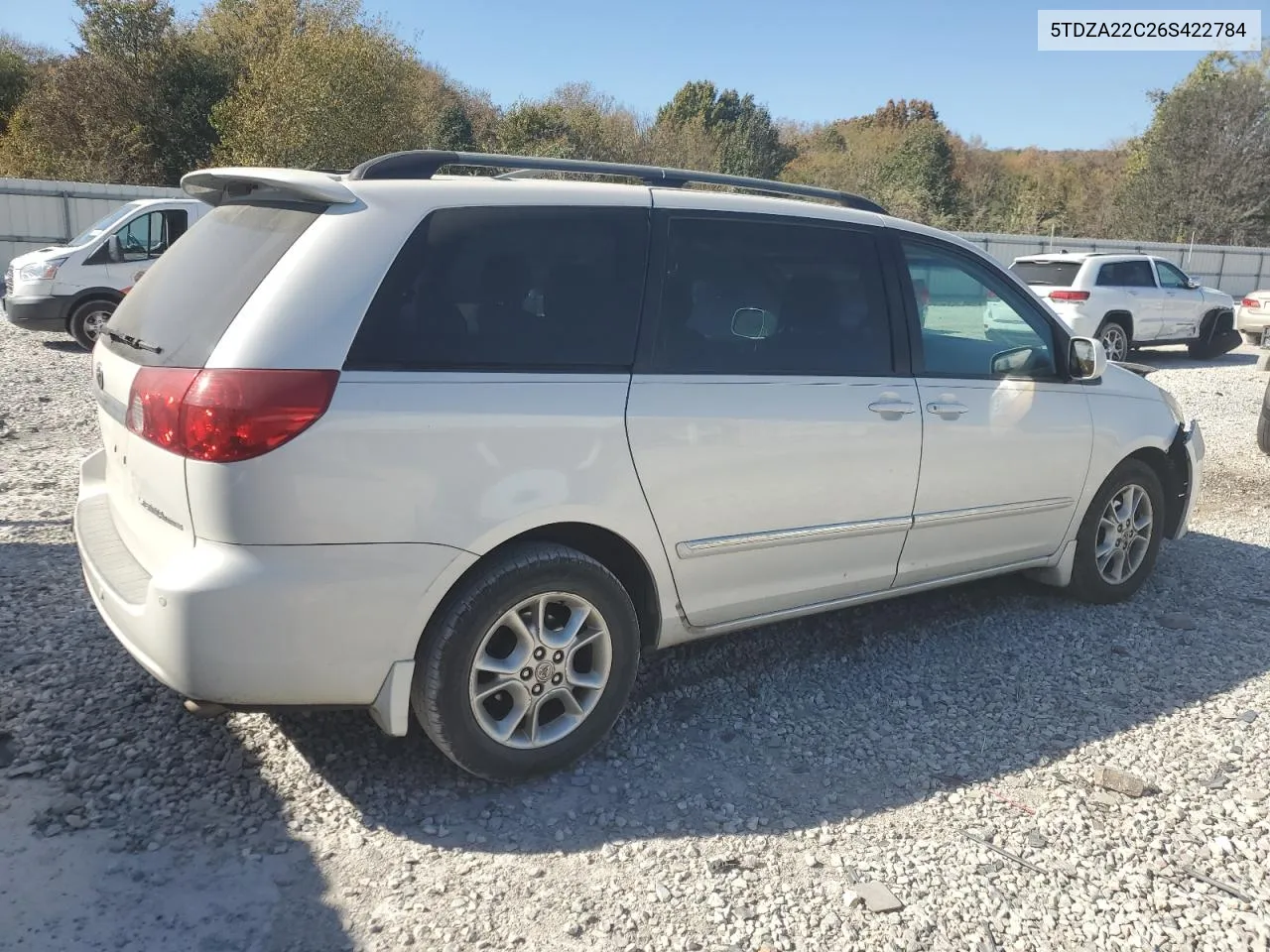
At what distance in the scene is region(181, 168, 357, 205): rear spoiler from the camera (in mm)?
2928

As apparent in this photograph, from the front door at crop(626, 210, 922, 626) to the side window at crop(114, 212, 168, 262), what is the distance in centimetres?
1106

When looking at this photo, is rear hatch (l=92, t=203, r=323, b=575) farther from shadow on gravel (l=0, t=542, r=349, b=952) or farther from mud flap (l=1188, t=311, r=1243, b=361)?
mud flap (l=1188, t=311, r=1243, b=361)

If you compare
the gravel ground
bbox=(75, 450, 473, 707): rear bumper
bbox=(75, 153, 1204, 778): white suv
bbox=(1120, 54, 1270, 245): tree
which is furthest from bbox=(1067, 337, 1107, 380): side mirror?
bbox=(1120, 54, 1270, 245): tree

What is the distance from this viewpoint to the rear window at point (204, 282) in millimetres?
2824

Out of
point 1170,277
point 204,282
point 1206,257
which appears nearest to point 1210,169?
point 1206,257

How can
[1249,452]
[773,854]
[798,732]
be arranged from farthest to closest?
[1249,452], [798,732], [773,854]

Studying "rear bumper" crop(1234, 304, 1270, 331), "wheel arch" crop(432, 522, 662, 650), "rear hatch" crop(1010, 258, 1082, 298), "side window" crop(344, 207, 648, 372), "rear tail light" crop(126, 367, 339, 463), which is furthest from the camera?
"rear bumper" crop(1234, 304, 1270, 331)

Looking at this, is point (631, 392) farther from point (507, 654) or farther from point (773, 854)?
point (773, 854)

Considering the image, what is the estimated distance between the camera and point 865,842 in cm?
301

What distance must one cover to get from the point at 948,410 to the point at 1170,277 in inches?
A: 551

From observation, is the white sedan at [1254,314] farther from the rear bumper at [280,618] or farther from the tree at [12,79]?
the tree at [12,79]

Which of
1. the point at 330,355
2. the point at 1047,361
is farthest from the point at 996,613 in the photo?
the point at 330,355

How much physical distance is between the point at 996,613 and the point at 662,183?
2.65m

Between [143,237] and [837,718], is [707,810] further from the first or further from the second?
[143,237]
